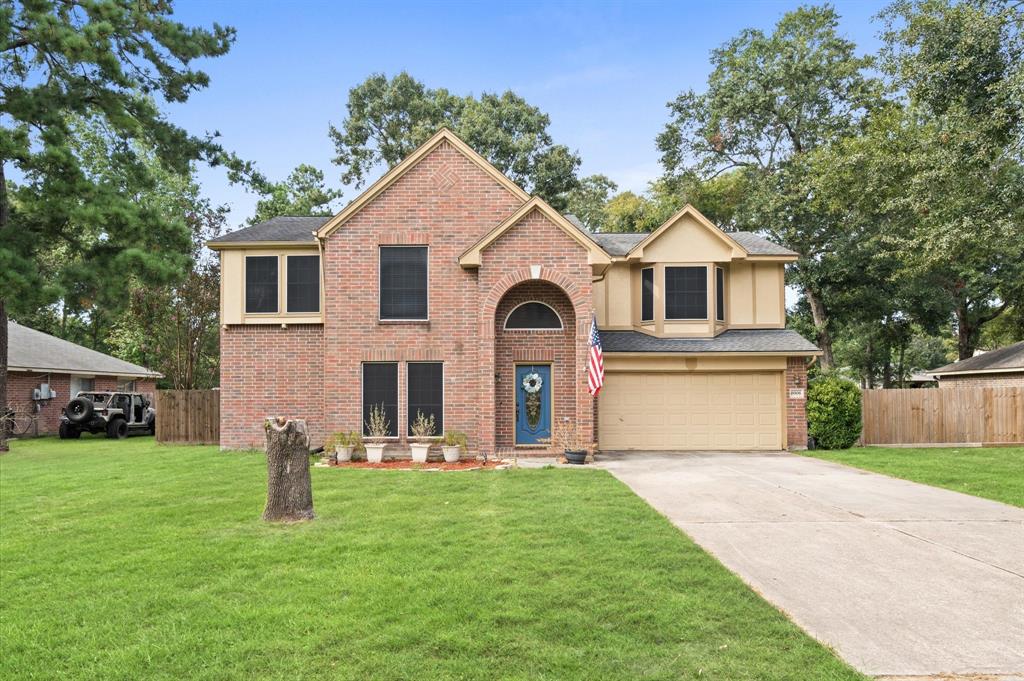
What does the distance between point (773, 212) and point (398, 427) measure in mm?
20002

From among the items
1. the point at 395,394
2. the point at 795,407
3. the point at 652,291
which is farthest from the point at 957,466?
the point at 395,394

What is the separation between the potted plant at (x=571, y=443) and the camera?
44.6 ft

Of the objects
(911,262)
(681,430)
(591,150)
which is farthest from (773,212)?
(681,430)

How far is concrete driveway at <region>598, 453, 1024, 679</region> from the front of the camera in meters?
4.31

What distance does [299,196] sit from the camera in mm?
33562

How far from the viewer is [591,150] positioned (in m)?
33.0

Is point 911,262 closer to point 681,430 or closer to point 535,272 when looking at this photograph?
point 681,430

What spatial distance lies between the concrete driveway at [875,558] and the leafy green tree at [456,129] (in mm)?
24147

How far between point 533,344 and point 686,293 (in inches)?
192

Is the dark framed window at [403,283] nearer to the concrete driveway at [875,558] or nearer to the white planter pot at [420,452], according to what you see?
the white planter pot at [420,452]

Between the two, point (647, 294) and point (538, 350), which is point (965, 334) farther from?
point (538, 350)

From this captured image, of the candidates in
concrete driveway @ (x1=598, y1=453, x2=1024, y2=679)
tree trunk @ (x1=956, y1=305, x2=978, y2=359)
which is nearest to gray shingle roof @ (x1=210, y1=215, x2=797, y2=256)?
concrete driveway @ (x1=598, y1=453, x2=1024, y2=679)

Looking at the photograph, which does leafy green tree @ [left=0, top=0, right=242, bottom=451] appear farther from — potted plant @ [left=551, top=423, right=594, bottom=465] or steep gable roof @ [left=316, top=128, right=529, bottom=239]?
potted plant @ [left=551, top=423, right=594, bottom=465]

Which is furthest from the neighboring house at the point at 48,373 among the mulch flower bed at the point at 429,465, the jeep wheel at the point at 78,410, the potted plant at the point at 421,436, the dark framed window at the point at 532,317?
the dark framed window at the point at 532,317
